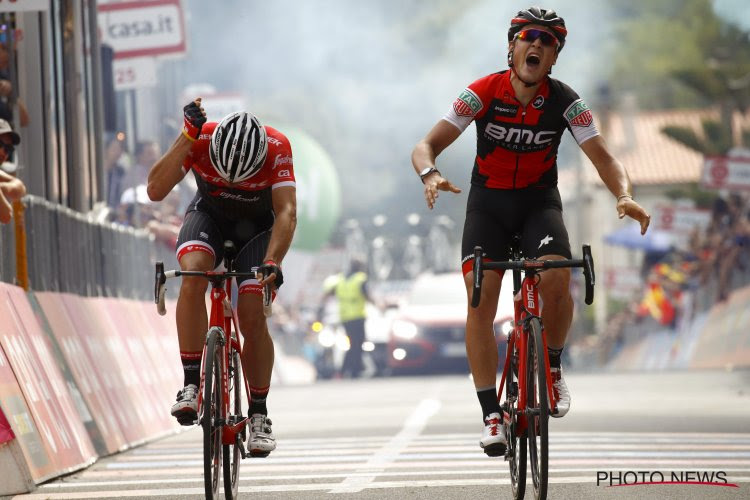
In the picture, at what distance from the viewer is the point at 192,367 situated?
8.78m

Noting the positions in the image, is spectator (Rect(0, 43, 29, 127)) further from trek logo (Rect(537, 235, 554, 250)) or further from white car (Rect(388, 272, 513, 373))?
white car (Rect(388, 272, 513, 373))

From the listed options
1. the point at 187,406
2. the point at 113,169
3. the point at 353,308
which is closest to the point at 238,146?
the point at 187,406

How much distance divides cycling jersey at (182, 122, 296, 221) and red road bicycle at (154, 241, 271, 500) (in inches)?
9.0

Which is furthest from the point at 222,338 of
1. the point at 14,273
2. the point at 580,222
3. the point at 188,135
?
the point at 580,222

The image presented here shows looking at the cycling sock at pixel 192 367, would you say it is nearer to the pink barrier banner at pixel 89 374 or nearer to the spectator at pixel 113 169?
the pink barrier banner at pixel 89 374

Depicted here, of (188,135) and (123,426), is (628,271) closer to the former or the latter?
(123,426)

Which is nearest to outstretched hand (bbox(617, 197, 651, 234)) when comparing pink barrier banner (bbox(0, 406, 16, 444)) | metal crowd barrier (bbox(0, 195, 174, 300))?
pink barrier banner (bbox(0, 406, 16, 444))

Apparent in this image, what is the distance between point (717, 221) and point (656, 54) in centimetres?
5218

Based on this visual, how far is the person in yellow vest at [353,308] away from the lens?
29.1 m

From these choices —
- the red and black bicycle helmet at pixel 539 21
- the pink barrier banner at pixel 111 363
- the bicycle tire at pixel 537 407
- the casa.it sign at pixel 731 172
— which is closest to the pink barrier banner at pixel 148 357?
the pink barrier banner at pixel 111 363

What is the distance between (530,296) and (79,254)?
6817mm

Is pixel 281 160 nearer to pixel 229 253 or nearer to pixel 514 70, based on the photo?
pixel 229 253

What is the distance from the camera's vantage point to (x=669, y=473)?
9.89 m

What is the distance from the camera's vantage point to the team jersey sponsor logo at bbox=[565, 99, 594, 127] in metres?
8.98
